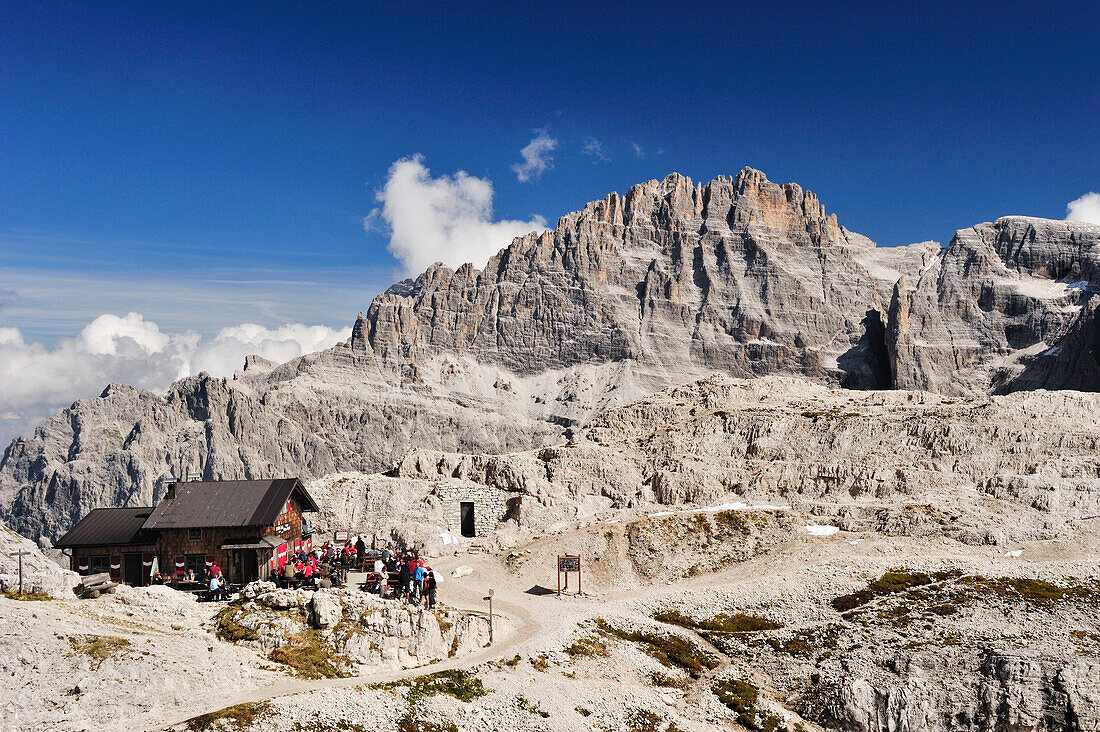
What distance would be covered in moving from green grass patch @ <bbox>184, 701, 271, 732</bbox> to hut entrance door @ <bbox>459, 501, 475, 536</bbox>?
5026cm

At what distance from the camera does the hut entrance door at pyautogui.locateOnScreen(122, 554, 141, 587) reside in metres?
49.0

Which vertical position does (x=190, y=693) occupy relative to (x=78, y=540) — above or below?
below

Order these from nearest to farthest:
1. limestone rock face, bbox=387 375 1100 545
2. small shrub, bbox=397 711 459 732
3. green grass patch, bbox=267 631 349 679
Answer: small shrub, bbox=397 711 459 732, green grass patch, bbox=267 631 349 679, limestone rock face, bbox=387 375 1100 545

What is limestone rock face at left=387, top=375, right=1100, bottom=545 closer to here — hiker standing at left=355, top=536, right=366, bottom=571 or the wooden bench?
hiker standing at left=355, top=536, right=366, bottom=571

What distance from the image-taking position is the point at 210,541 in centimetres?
4916

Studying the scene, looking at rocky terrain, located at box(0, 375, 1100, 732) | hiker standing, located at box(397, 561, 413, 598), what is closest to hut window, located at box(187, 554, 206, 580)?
rocky terrain, located at box(0, 375, 1100, 732)

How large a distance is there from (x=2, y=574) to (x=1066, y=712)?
5050 centimetres

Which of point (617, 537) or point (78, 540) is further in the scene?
point (617, 537)

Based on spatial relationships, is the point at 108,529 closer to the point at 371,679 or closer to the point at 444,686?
the point at 371,679

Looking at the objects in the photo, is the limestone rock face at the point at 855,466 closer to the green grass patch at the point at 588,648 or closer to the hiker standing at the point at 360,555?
the hiker standing at the point at 360,555

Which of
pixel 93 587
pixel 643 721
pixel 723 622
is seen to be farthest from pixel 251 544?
pixel 723 622

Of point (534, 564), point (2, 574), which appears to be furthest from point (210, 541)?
point (534, 564)

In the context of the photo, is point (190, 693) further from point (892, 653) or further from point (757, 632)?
point (892, 653)

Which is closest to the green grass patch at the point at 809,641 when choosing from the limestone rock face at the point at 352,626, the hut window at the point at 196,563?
the limestone rock face at the point at 352,626
